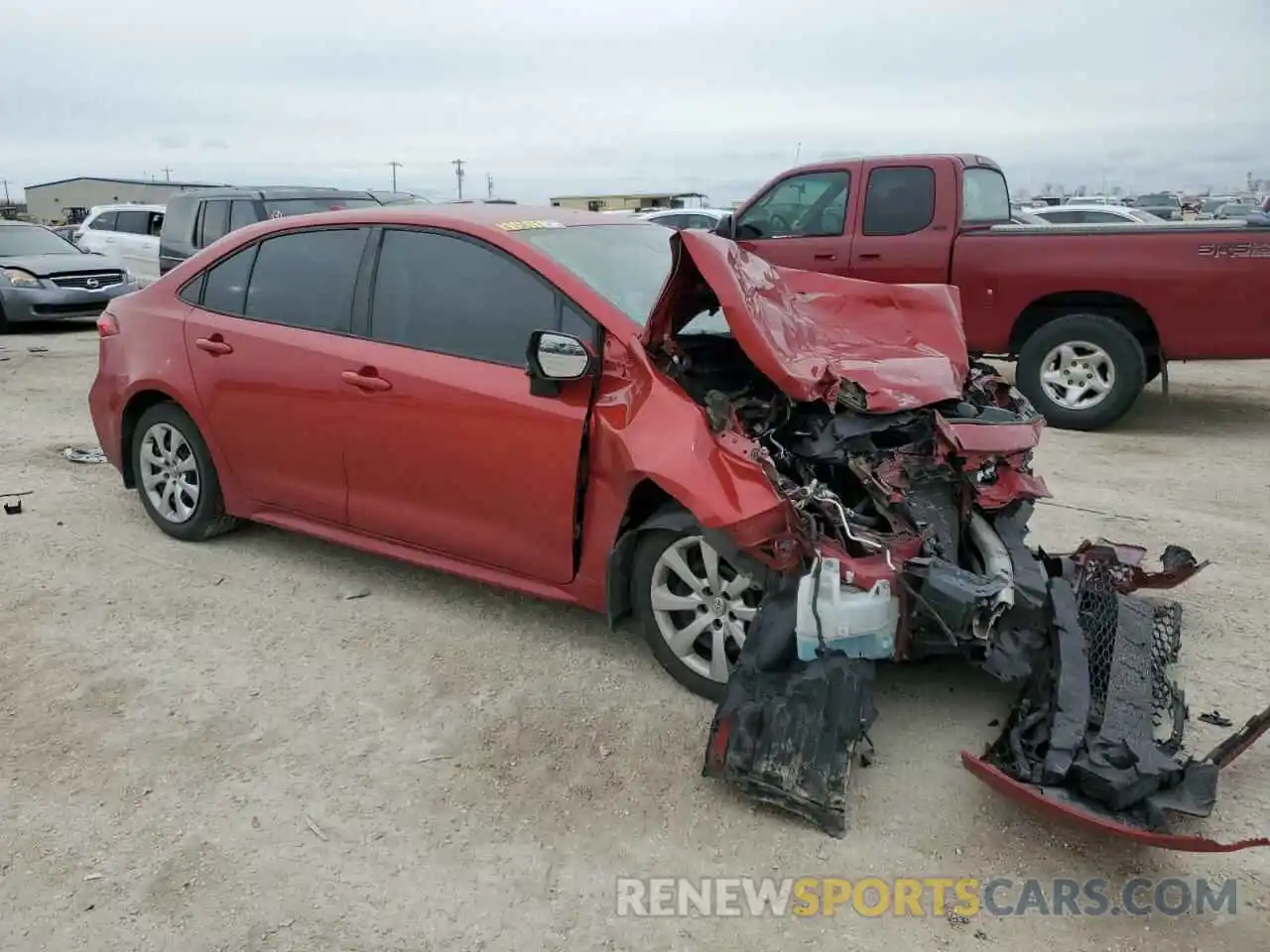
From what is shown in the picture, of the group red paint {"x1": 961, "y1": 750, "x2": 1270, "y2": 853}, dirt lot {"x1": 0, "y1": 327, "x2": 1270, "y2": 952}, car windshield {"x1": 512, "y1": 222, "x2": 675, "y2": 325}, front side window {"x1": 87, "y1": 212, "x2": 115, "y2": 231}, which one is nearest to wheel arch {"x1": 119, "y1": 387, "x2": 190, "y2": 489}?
dirt lot {"x1": 0, "y1": 327, "x2": 1270, "y2": 952}

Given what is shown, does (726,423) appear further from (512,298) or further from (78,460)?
(78,460)

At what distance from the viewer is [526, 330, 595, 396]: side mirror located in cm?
357

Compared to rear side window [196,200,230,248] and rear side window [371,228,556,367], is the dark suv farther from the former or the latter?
rear side window [371,228,556,367]

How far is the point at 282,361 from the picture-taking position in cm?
447

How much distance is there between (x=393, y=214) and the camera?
14.4 feet

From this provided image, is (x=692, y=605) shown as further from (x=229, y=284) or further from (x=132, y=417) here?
(x=132, y=417)

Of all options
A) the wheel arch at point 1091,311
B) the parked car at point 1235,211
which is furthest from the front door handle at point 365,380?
the parked car at point 1235,211

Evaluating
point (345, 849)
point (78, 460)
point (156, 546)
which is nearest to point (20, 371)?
point (78, 460)

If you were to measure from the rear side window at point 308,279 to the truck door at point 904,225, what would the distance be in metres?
5.16

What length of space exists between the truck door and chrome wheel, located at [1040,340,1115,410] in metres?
1.07

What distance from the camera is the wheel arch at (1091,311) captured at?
764cm

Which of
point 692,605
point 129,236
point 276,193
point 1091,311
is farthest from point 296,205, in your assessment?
point 692,605

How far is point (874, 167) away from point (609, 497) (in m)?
5.96

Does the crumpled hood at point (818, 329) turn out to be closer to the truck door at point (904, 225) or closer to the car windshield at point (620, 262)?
the car windshield at point (620, 262)
